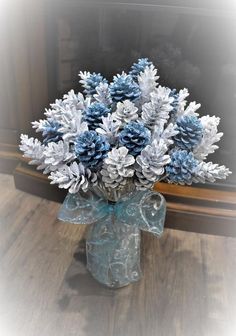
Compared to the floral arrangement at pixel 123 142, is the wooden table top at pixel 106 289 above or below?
below

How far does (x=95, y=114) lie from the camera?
2.13ft

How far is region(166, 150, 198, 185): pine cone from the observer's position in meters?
0.63

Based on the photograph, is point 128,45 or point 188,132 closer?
point 188,132

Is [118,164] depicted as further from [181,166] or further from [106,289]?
[106,289]

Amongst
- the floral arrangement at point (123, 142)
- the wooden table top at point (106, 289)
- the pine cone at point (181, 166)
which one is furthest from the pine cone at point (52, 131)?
the wooden table top at point (106, 289)

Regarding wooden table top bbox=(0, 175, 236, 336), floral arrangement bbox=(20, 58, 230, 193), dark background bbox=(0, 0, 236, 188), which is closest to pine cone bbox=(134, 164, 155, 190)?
floral arrangement bbox=(20, 58, 230, 193)

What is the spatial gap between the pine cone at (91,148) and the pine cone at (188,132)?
0.47 feet

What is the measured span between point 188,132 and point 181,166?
68mm

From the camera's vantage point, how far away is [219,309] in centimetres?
86

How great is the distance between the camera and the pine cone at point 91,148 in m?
0.60

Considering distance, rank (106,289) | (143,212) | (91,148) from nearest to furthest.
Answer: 1. (91,148)
2. (143,212)
3. (106,289)

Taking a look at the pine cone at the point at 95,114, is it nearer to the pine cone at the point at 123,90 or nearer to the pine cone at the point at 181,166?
the pine cone at the point at 123,90

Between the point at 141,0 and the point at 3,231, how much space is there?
77 centimetres

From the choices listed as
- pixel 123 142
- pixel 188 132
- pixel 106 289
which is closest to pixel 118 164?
pixel 123 142
